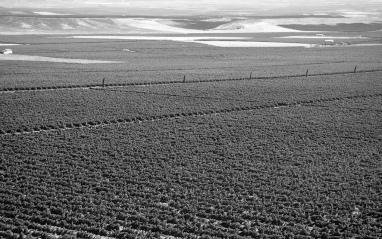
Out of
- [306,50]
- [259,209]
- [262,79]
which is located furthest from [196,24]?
[259,209]

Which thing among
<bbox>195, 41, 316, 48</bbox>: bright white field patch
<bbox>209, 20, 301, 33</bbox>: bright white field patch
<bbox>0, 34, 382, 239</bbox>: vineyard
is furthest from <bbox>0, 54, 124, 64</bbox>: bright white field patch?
<bbox>209, 20, 301, 33</bbox>: bright white field patch

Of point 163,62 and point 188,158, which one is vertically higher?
point 188,158

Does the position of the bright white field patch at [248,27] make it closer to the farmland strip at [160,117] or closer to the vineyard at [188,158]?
the vineyard at [188,158]

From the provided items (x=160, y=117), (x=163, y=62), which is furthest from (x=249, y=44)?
(x=160, y=117)

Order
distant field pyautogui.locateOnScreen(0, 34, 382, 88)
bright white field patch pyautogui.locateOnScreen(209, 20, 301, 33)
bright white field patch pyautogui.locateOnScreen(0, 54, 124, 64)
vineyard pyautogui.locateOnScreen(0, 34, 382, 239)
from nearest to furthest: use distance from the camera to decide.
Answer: vineyard pyautogui.locateOnScreen(0, 34, 382, 239)
distant field pyautogui.locateOnScreen(0, 34, 382, 88)
bright white field patch pyautogui.locateOnScreen(0, 54, 124, 64)
bright white field patch pyautogui.locateOnScreen(209, 20, 301, 33)

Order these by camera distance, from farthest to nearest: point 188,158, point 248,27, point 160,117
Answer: point 248,27 < point 160,117 < point 188,158

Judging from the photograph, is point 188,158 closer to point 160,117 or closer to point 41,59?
point 160,117

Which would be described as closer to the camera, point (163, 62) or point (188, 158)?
point (188, 158)

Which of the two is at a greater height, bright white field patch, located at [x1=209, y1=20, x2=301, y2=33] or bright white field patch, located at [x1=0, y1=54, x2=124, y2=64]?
bright white field patch, located at [x1=0, y1=54, x2=124, y2=64]

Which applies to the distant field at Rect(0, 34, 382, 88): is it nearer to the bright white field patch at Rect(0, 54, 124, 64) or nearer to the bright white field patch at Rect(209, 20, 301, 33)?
the bright white field patch at Rect(0, 54, 124, 64)
